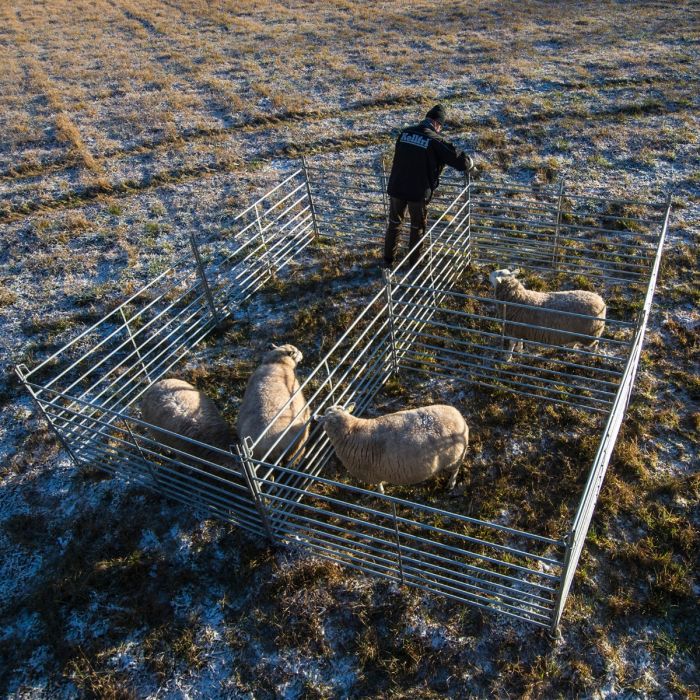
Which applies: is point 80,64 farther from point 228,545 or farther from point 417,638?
point 417,638

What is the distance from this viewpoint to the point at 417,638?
177 inches

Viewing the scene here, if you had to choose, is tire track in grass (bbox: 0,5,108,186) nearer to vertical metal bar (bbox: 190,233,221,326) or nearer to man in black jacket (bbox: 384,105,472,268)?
vertical metal bar (bbox: 190,233,221,326)

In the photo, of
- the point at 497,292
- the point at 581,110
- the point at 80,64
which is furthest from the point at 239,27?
the point at 497,292

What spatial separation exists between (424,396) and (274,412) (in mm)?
2030

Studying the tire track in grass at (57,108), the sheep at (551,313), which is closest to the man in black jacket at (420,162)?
the sheep at (551,313)

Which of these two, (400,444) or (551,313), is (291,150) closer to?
(551,313)

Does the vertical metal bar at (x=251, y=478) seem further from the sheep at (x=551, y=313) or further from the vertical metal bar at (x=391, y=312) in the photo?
the sheep at (x=551, y=313)

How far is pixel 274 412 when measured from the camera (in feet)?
17.9

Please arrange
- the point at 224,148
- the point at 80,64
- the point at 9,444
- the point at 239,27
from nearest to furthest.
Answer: the point at 9,444 < the point at 224,148 < the point at 80,64 < the point at 239,27

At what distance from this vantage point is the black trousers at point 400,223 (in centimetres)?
799

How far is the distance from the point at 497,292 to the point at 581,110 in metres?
9.04

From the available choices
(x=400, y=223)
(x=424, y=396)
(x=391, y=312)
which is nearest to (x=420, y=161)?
(x=400, y=223)

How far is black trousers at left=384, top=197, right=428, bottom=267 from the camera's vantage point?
799 centimetres

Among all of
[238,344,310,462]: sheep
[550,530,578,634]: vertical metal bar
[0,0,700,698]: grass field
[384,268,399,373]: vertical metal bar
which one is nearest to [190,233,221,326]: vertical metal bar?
[0,0,700,698]: grass field
